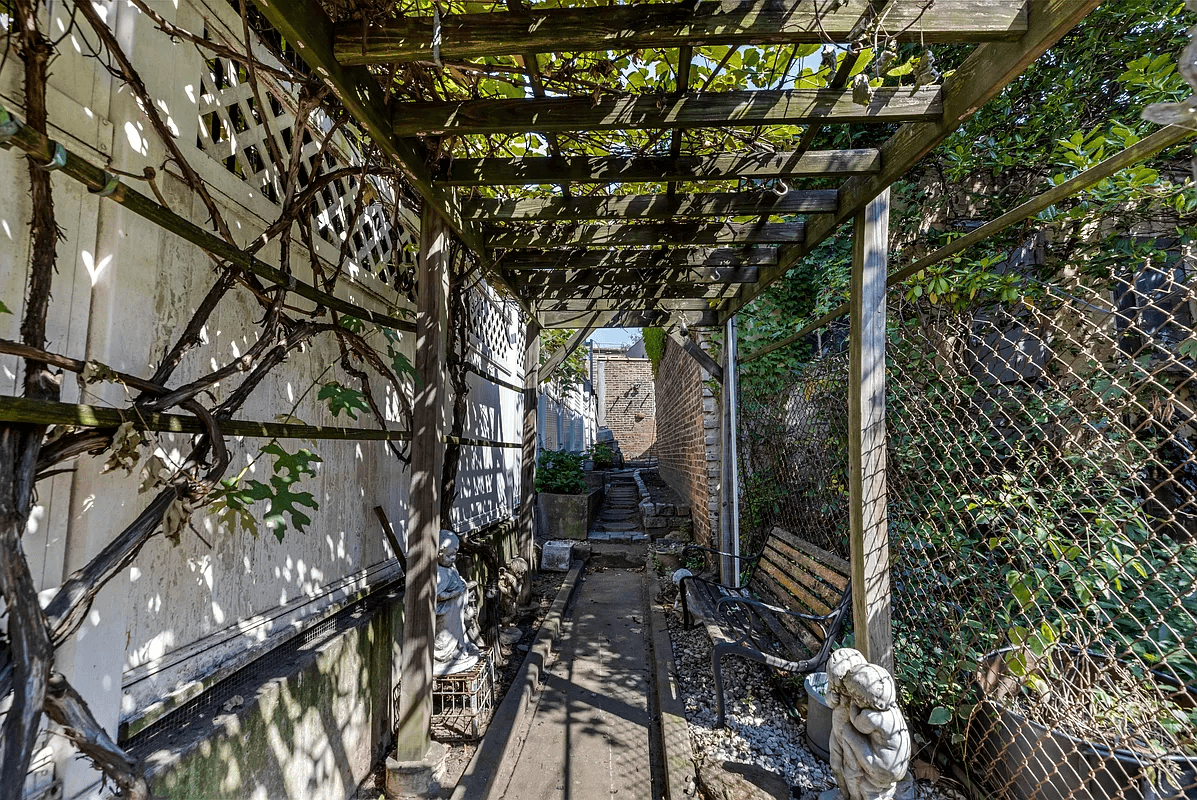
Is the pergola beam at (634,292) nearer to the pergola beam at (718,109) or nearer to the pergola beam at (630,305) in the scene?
the pergola beam at (630,305)

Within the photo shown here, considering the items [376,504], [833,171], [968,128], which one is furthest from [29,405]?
[968,128]

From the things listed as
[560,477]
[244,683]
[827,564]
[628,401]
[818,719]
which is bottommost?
[818,719]

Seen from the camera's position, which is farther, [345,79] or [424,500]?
[424,500]

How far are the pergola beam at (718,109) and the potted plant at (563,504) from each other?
21.6 ft

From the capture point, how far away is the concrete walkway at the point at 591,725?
8.01 ft

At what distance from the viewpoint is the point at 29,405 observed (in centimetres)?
109

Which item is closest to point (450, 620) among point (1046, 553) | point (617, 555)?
point (1046, 553)

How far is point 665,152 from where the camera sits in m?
2.48

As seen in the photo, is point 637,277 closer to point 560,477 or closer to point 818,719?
point 818,719

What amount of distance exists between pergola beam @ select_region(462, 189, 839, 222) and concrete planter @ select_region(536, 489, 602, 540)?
5.69 m

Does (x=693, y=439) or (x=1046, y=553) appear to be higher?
(x=693, y=439)

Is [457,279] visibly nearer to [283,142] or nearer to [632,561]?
[283,142]

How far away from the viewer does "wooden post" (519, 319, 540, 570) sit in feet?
17.5

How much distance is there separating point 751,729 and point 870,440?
1.68 meters
